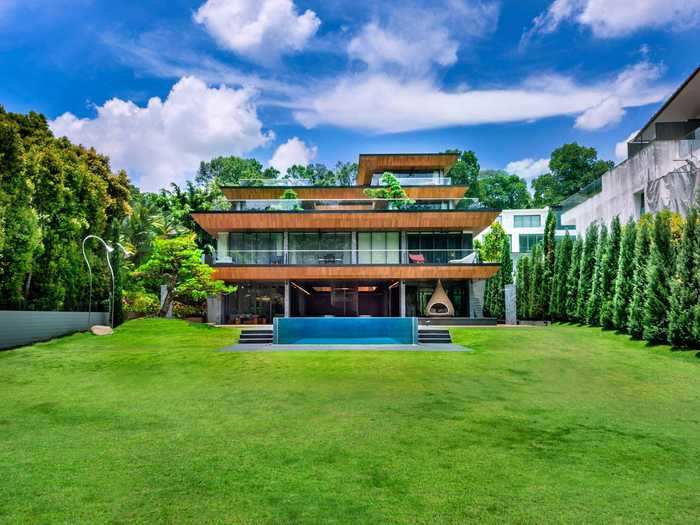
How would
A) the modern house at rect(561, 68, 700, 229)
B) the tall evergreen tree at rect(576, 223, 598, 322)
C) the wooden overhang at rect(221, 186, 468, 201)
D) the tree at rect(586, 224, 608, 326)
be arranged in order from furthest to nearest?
1. the wooden overhang at rect(221, 186, 468, 201)
2. the tall evergreen tree at rect(576, 223, 598, 322)
3. the tree at rect(586, 224, 608, 326)
4. the modern house at rect(561, 68, 700, 229)

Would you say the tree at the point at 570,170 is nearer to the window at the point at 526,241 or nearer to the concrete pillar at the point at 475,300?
the window at the point at 526,241

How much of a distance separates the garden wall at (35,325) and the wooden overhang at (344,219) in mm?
9816

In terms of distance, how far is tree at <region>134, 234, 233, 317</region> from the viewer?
1070 inches

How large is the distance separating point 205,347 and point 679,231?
16490mm

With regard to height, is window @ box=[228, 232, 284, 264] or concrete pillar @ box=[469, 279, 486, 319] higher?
window @ box=[228, 232, 284, 264]

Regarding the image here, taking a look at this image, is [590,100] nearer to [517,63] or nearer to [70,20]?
[517,63]

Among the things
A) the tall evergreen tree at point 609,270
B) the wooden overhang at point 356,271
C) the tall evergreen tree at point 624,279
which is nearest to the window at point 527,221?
the wooden overhang at point 356,271

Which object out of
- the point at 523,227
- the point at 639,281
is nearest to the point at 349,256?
the point at 639,281

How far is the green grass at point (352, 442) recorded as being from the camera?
16.0 feet

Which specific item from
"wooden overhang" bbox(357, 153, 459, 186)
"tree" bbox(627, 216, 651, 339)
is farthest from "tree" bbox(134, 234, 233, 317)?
"tree" bbox(627, 216, 651, 339)

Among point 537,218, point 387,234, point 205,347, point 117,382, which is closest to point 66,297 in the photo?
point 205,347

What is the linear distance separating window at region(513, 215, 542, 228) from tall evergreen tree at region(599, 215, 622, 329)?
40.6m

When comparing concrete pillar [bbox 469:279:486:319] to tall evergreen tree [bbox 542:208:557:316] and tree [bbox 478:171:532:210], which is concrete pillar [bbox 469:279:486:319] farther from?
tree [bbox 478:171:532:210]

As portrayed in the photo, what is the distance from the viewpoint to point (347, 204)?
120ft
